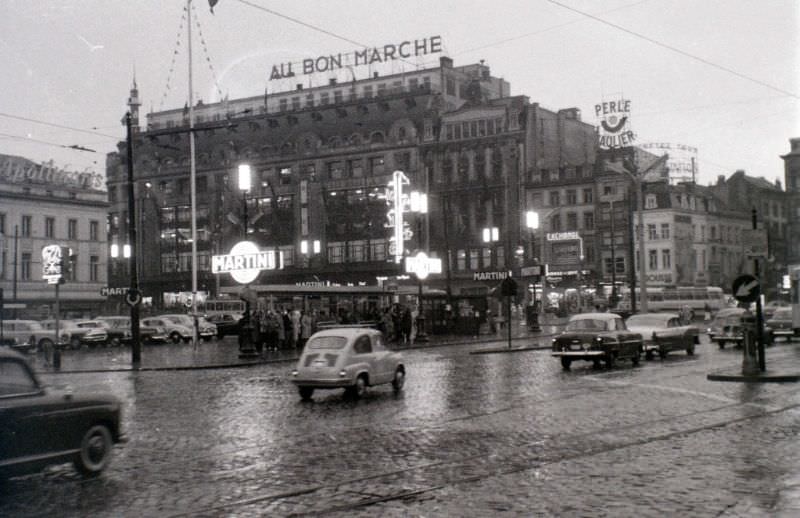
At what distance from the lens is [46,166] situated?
73000 millimetres

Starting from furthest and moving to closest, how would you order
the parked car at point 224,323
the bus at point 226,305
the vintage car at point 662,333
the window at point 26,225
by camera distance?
the window at point 26,225 → the bus at point 226,305 → the parked car at point 224,323 → the vintage car at point 662,333

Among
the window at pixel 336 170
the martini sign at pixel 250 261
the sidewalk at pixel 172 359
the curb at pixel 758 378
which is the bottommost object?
the sidewalk at pixel 172 359

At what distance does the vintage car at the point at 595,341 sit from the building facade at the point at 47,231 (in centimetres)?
4564

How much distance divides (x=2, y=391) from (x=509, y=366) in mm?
20072

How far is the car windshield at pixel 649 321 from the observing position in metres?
31.0

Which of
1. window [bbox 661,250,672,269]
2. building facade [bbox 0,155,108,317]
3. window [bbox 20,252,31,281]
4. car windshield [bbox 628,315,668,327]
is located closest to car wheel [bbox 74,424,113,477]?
car windshield [bbox 628,315,668,327]

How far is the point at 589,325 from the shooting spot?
26500 millimetres

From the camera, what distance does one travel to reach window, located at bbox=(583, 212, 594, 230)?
90.5m

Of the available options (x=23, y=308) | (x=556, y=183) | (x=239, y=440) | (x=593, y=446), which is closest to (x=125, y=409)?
(x=239, y=440)

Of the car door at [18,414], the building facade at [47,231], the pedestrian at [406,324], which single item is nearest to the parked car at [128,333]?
the building facade at [47,231]

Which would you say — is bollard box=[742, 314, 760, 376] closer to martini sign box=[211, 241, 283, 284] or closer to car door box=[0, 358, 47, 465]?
car door box=[0, 358, 47, 465]

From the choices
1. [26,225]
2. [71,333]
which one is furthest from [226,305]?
[71,333]

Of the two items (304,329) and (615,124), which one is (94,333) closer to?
(304,329)

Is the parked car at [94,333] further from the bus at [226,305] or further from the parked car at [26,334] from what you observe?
the bus at [226,305]
